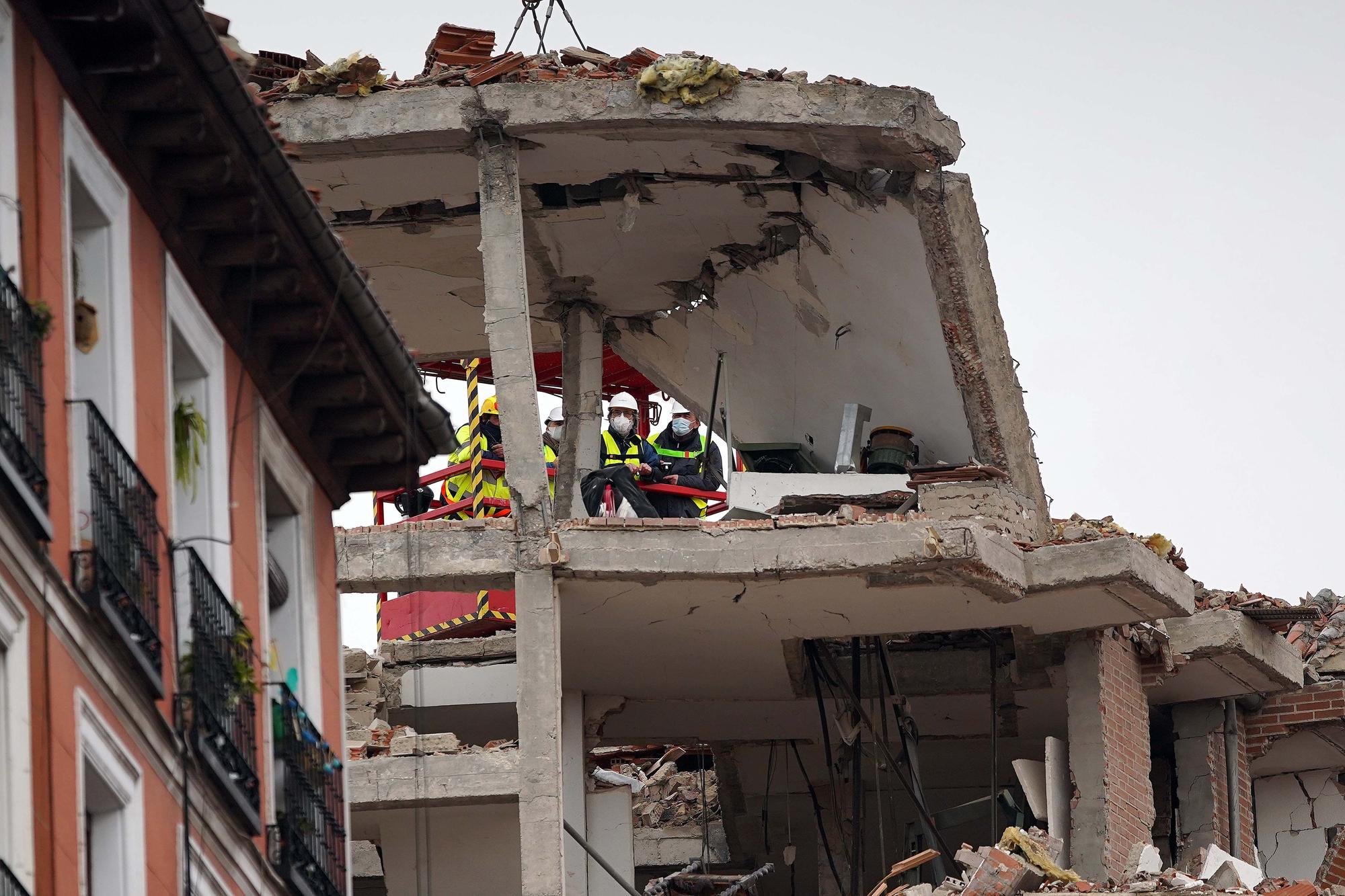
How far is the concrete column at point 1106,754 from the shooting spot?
23109 millimetres

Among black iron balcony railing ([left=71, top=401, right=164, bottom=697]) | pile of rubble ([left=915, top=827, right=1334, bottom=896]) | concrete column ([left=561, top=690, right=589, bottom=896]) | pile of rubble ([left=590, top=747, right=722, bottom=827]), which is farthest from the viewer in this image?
pile of rubble ([left=590, top=747, right=722, bottom=827])

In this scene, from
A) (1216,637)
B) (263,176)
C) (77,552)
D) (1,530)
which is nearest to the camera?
(1,530)

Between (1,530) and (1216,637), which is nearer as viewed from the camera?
(1,530)

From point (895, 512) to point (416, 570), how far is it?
415 cm

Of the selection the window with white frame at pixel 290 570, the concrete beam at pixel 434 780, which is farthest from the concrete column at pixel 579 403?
the window with white frame at pixel 290 570

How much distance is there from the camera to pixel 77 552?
1112 centimetres

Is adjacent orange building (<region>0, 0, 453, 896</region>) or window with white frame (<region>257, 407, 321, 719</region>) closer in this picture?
adjacent orange building (<region>0, 0, 453, 896</region>)

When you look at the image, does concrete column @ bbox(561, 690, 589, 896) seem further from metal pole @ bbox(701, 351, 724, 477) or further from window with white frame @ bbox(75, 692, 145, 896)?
window with white frame @ bbox(75, 692, 145, 896)

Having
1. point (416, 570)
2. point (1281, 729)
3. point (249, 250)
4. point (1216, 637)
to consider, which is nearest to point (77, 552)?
point (249, 250)

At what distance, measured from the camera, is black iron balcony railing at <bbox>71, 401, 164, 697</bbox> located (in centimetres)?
1122

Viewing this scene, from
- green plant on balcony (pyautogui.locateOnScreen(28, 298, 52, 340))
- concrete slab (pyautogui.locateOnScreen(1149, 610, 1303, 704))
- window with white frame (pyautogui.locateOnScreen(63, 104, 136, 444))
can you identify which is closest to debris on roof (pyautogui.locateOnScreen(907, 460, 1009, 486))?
Result: concrete slab (pyautogui.locateOnScreen(1149, 610, 1303, 704))

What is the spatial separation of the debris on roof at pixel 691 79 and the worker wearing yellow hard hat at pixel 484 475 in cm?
961

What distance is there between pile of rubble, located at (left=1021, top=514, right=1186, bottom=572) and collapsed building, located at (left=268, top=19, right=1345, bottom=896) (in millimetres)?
65

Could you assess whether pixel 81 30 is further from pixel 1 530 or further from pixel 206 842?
pixel 206 842
